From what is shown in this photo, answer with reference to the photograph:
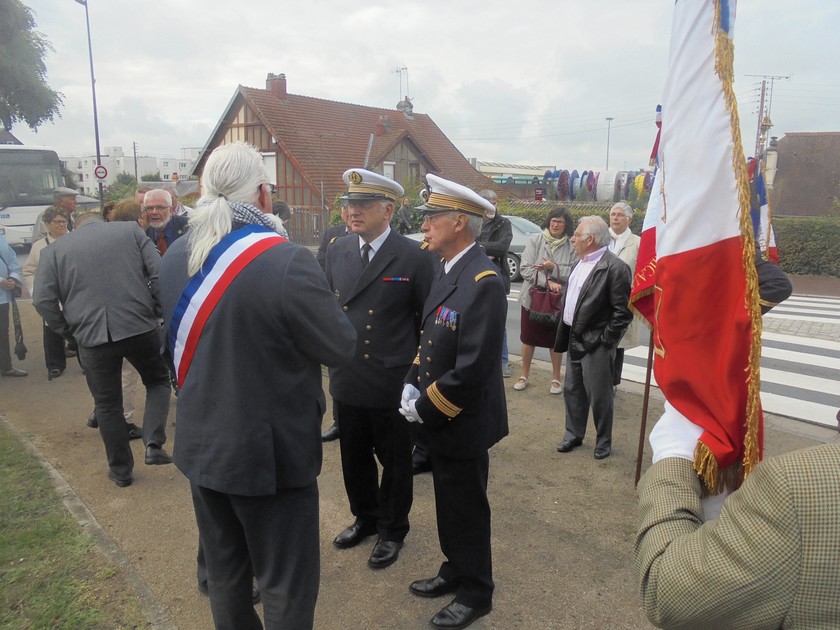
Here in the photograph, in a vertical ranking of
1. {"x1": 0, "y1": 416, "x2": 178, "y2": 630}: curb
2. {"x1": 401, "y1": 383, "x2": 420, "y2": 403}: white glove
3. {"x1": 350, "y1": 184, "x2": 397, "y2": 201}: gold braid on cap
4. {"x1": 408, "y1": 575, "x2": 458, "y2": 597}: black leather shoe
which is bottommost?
{"x1": 0, "y1": 416, "x2": 178, "y2": 630}: curb

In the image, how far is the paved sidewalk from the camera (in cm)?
292

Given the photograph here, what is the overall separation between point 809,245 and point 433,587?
16.8 meters

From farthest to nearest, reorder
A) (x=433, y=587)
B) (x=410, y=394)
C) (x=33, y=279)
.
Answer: (x=33, y=279) → (x=433, y=587) → (x=410, y=394)

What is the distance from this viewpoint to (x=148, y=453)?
4523 mm

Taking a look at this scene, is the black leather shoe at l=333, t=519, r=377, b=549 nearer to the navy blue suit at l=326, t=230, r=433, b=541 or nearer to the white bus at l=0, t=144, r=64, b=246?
the navy blue suit at l=326, t=230, r=433, b=541

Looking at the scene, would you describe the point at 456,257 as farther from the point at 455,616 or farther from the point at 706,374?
the point at 455,616

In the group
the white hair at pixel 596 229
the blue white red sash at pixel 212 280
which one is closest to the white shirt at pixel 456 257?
the blue white red sash at pixel 212 280

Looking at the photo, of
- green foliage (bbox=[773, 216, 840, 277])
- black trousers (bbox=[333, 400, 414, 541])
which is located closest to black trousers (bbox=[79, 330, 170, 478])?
black trousers (bbox=[333, 400, 414, 541])

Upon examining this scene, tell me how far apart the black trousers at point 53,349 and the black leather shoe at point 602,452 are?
5726 mm

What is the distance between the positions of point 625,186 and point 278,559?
30.0 meters

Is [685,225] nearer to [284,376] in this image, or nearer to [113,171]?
[284,376]

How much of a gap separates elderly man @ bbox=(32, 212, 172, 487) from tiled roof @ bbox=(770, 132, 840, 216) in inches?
1789

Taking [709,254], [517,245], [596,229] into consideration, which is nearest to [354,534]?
[709,254]

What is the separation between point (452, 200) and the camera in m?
2.74
